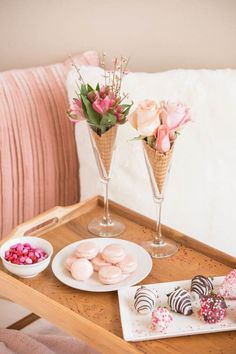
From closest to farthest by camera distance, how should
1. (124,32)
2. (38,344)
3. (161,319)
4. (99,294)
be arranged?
(161,319)
(99,294)
(38,344)
(124,32)

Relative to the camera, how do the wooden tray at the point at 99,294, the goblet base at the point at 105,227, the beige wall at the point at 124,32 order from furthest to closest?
1. the beige wall at the point at 124,32
2. the goblet base at the point at 105,227
3. the wooden tray at the point at 99,294

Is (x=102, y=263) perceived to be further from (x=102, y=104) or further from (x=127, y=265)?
(x=102, y=104)

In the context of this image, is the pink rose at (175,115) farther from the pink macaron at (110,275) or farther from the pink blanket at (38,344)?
the pink blanket at (38,344)

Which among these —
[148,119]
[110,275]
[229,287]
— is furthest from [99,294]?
[148,119]

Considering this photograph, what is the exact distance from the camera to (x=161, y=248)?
143 cm

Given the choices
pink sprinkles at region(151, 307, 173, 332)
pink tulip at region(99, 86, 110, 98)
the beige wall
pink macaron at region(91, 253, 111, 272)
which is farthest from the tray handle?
the beige wall

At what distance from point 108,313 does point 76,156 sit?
693 mm

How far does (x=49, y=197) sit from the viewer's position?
1790 millimetres

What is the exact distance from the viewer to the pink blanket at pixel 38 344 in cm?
147

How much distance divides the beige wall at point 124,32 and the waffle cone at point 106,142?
581mm

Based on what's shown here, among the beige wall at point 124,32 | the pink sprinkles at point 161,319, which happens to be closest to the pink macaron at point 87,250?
the pink sprinkles at point 161,319

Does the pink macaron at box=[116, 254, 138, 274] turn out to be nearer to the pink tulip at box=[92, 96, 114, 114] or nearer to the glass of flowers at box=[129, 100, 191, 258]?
the glass of flowers at box=[129, 100, 191, 258]

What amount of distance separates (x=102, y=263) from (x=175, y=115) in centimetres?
35

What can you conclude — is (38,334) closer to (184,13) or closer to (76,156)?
(76,156)
